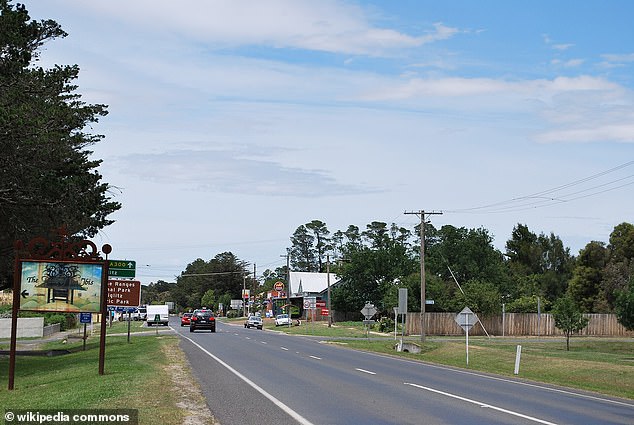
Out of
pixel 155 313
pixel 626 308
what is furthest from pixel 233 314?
pixel 626 308

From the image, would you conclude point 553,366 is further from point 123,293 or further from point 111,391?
point 111,391

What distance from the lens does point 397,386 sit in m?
20.2

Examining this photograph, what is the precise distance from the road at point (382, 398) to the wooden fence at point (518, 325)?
46.2m

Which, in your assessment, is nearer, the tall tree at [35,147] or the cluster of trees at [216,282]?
the tall tree at [35,147]

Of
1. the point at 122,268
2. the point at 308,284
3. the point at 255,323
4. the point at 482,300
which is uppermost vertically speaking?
the point at 308,284

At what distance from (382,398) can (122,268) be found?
1621 cm

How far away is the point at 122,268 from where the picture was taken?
99.9 feet

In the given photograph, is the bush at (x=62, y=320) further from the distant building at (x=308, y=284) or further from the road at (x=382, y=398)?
the road at (x=382, y=398)

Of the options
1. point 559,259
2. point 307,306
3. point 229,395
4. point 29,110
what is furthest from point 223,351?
point 559,259

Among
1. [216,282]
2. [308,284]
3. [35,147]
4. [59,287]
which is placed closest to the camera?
[59,287]

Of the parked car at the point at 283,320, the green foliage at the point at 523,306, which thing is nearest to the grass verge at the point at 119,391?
the green foliage at the point at 523,306

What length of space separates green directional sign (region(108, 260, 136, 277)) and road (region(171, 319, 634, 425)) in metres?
5.97

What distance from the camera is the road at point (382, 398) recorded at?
1394 cm

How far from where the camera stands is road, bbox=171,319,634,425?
45.7 feet
